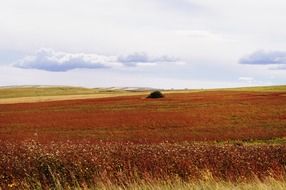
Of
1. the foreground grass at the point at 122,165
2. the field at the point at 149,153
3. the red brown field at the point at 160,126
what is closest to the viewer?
the field at the point at 149,153

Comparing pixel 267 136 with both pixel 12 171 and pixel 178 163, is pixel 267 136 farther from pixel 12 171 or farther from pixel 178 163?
pixel 12 171

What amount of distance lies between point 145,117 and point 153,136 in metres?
11.7

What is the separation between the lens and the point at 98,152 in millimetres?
16906

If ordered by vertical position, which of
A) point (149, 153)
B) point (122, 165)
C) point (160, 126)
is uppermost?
point (149, 153)

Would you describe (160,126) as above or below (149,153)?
below

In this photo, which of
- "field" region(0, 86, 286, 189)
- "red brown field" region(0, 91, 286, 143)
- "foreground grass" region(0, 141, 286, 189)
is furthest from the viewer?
"red brown field" region(0, 91, 286, 143)

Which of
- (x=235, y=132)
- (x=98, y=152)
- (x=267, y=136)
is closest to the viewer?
(x=98, y=152)

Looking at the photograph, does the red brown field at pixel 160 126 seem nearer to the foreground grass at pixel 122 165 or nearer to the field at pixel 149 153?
the field at pixel 149 153

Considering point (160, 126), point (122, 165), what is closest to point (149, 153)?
point (122, 165)

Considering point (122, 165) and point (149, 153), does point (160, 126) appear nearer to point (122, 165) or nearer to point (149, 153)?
point (149, 153)

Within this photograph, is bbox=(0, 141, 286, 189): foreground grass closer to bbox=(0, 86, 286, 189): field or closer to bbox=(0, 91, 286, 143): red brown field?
bbox=(0, 86, 286, 189): field

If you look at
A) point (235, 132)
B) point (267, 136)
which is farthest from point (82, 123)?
point (267, 136)

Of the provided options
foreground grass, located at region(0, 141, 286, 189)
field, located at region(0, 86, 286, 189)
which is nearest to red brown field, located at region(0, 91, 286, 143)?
field, located at region(0, 86, 286, 189)

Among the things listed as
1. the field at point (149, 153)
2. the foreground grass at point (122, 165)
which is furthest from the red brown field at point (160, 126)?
the foreground grass at point (122, 165)
